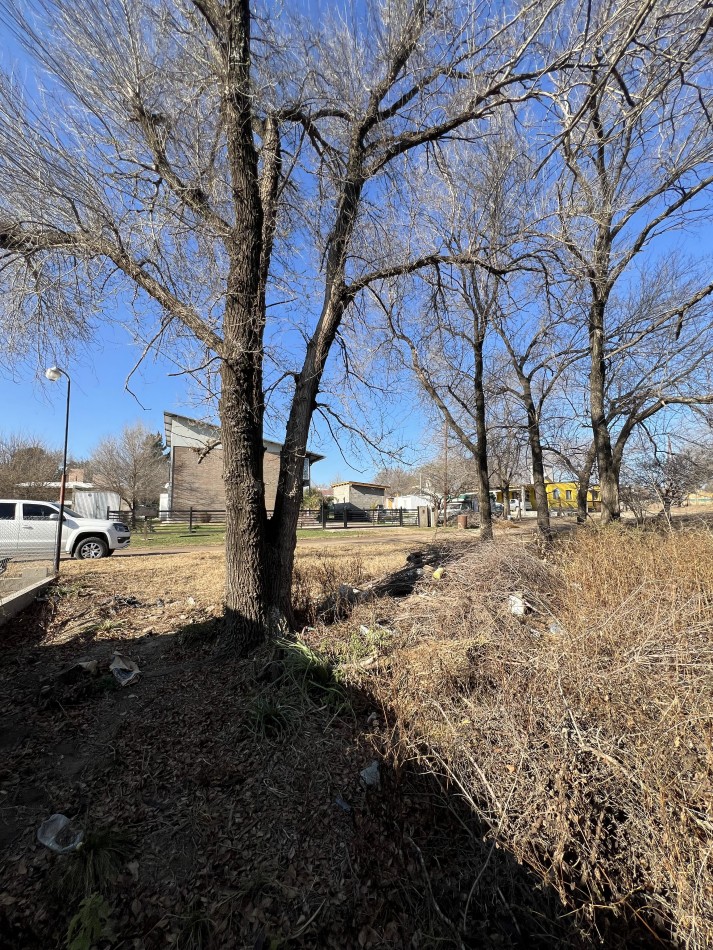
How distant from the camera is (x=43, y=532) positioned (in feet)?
37.5

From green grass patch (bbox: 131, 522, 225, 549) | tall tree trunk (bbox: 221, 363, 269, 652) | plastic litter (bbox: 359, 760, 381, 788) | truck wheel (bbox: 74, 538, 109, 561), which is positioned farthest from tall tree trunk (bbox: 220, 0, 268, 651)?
green grass patch (bbox: 131, 522, 225, 549)

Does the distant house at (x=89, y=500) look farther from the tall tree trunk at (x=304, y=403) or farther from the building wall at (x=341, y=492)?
the building wall at (x=341, y=492)

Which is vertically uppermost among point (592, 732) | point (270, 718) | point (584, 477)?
point (584, 477)

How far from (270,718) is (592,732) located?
2.28 metres

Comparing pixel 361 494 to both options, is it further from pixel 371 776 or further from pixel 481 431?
pixel 371 776

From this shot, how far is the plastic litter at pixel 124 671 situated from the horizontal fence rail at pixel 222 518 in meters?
17.6

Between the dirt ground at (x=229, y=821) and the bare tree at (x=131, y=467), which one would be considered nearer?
the dirt ground at (x=229, y=821)

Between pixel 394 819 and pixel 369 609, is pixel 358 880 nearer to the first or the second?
pixel 394 819

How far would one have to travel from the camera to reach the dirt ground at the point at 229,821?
2057 millimetres

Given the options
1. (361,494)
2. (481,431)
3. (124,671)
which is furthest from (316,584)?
(361,494)

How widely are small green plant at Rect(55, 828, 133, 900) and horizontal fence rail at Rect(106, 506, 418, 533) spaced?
1985 centimetres

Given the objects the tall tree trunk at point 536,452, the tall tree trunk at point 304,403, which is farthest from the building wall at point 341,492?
the tall tree trunk at point 304,403

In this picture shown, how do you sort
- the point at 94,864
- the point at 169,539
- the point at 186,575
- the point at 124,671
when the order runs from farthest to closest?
the point at 169,539 → the point at 186,575 → the point at 124,671 → the point at 94,864

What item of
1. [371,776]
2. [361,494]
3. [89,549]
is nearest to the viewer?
[371,776]
